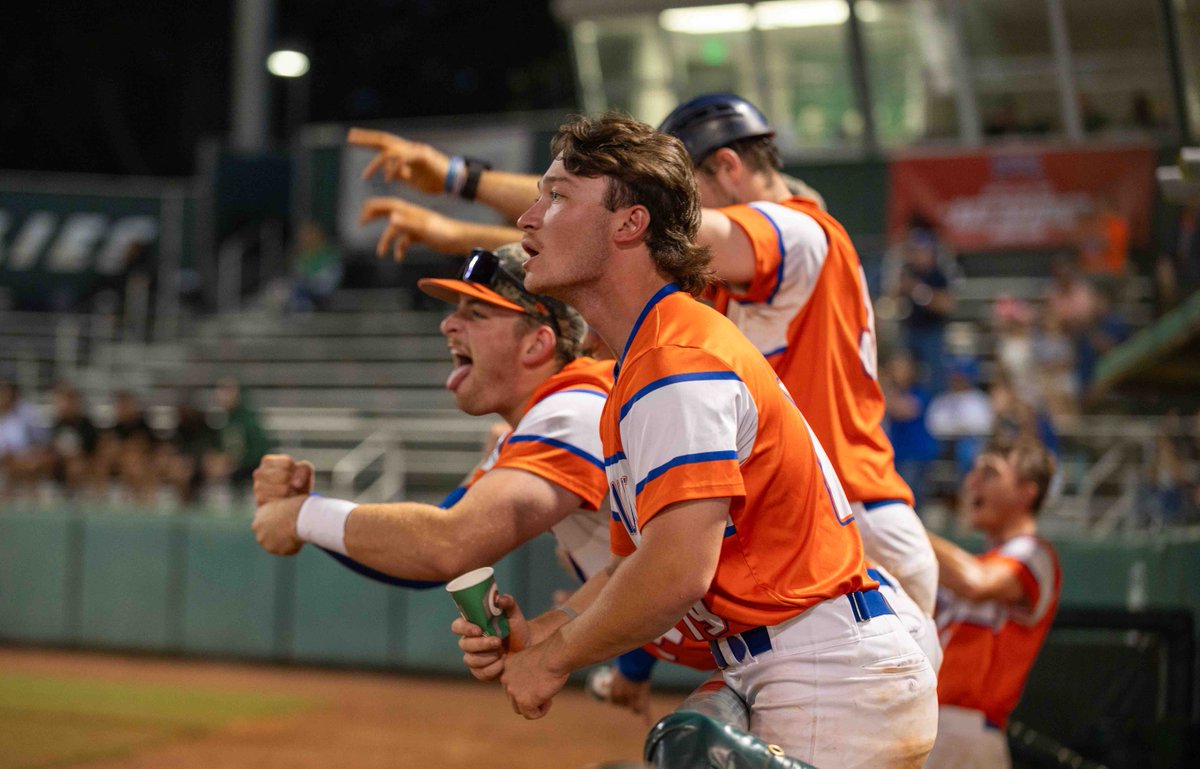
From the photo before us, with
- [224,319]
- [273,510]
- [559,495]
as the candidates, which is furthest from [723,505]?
[224,319]

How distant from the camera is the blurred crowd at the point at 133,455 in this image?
14.6m

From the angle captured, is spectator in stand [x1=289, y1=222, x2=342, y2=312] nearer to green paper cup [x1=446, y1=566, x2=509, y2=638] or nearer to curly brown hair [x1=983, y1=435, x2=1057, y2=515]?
curly brown hair [x1=983, y1=435, x2=1057, y2=515]

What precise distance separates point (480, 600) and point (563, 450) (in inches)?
30.5

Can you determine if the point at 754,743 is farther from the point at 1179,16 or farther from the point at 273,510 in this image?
the point at 1179,16

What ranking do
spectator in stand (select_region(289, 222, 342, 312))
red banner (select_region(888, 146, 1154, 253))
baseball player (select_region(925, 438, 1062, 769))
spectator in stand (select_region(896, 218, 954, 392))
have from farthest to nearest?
spectator in stand (select_region(289, 222, 342, 312)), red banner (select_region(888, 146, 1154, 253)), spectator in stand (select_region(896, 218, 954, 392)), baseball player (select_region(925, 438, 1062, 769))

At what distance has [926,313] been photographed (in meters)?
13.9

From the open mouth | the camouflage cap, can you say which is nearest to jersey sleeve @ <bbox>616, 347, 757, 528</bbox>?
the camouflage cap

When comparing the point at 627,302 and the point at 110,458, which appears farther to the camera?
the point at 110,458

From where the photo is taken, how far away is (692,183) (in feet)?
9.29

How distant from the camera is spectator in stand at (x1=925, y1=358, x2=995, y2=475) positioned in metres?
12.7

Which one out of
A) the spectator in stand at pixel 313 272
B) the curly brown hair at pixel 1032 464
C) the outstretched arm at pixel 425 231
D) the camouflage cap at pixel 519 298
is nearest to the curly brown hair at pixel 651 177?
the camouflage cap at pixel 519 298

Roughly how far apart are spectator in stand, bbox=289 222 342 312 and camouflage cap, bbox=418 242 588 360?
18430 mm

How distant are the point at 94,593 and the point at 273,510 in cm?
1150

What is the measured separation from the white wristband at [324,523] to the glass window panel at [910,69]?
18.2 m
